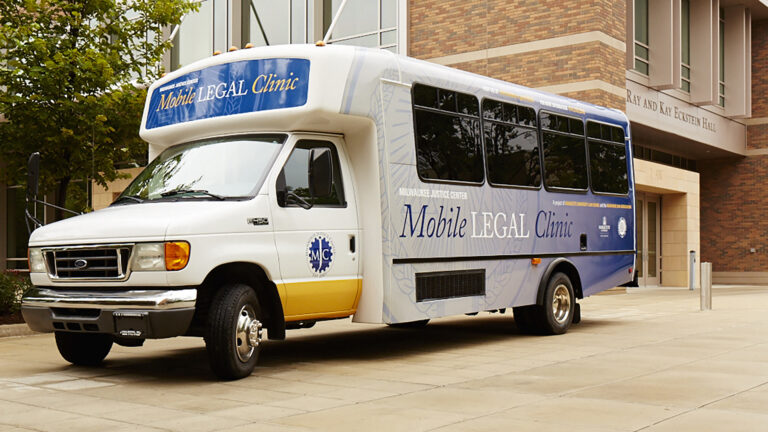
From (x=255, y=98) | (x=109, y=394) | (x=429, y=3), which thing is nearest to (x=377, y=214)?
(x=255, y=98)

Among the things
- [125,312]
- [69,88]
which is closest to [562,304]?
[125,312]

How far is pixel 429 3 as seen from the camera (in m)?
25.7

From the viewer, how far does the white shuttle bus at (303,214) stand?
26.7 ft

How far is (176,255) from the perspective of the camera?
25.8ft

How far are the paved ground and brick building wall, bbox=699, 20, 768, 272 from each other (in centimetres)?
2144

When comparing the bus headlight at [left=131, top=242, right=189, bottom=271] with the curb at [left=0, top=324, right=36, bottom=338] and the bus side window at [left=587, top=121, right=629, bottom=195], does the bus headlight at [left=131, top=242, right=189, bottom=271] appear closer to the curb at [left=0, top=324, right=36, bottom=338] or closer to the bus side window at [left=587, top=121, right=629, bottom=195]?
the curb at [left=0, top=324, right=36, bottom=338]

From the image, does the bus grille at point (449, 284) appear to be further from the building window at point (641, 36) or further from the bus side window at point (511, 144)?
the building window at point (641, 36)

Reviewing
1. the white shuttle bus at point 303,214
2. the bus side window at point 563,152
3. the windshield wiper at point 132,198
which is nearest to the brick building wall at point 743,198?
the bus side window at point 563,152

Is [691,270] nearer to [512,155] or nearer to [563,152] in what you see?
[563,152]

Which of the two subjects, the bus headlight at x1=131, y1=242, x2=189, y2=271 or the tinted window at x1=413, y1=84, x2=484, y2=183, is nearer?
the bus headlight at x1=131, y1=242, x2=189, y2=271

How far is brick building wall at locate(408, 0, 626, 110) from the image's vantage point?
23078 millimetres

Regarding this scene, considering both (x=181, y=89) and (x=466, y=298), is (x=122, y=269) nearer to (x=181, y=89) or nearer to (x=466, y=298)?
(x=181, y=89)

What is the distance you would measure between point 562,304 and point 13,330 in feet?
25.9

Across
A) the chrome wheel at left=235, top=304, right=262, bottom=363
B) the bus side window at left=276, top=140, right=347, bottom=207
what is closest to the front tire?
the chrome wheel at left=235, top=304, right=262, bottom=363
